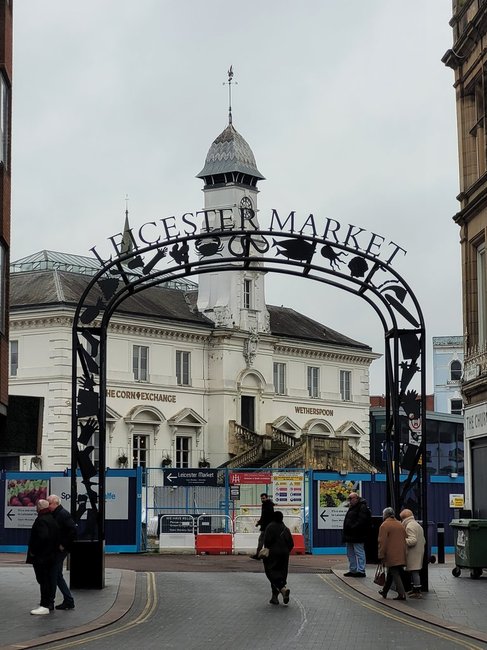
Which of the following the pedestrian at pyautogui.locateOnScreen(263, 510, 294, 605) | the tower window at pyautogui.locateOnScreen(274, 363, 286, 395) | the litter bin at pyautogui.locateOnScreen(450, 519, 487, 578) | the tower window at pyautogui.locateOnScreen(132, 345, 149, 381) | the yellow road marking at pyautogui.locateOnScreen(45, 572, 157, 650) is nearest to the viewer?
the yellow road marking at pyautogui.locateOnScreen(45, 572, 157, 650)

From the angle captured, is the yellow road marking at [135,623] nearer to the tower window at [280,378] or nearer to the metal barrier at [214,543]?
the metal barrier at [214,543]

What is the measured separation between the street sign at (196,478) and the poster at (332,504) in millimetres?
4278

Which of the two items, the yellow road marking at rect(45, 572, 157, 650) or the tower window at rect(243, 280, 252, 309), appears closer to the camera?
the yellow road marking at rect(45, 572, 157, 650)

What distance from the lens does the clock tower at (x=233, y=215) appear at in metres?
78.1

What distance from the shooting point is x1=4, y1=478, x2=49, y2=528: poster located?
39.5m

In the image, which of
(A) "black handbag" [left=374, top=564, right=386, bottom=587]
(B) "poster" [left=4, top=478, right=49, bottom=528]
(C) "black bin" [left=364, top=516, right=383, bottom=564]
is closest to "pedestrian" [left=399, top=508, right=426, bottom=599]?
(A) "black handbag" [left=374, top=564, right=386, bottom=587]

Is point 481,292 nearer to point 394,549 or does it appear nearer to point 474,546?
point 474,546

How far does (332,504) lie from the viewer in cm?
3969

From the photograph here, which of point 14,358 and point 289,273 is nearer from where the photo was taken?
point 289,273

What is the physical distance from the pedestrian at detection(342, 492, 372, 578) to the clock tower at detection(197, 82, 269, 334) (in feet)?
161

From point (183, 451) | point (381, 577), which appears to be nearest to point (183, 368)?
point (183, 451)

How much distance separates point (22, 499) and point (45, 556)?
1944cm

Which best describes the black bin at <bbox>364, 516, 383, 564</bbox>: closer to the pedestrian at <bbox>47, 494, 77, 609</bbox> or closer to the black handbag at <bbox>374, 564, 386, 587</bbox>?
the black handbag at <bbox>374, 564, 386, 587</bbox>

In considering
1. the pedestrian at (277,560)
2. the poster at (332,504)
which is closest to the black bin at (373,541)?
the pedestrian at (277,560)
